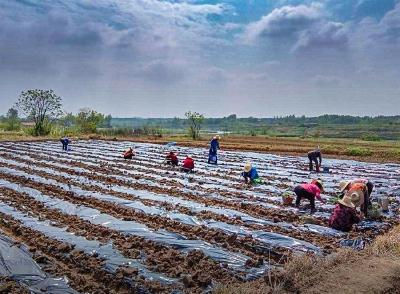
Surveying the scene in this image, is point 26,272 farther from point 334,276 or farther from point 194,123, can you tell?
point 194,123

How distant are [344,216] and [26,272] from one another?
17.8 feet

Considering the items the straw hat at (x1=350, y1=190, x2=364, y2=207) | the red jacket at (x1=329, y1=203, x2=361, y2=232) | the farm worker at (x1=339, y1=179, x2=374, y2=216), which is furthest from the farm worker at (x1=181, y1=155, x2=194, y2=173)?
the straw hat at (x1=350, y1=190, x2=364, y2=207)

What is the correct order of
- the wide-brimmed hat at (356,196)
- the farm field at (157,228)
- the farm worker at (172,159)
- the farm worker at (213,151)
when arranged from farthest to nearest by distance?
the farm worker at (213,151), the farm worker at (172,159), the wide-brimmed hat at (356,196), the farm field at (157,228)

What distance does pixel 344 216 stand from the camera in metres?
7.77

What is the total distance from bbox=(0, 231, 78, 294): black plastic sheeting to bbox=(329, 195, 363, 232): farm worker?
491 centimetres

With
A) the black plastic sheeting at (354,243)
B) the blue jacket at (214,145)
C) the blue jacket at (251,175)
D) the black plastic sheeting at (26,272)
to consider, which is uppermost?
the blue jacket at (214,145)

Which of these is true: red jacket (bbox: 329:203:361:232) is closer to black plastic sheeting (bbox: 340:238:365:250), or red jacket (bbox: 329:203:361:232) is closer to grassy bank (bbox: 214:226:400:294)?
black plastic sheeting (bbox: 340:238:365:250)

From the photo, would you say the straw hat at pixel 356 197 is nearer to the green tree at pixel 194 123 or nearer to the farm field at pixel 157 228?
the farm field at pixel 157 228

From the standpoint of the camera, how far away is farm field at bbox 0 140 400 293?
17.6ft

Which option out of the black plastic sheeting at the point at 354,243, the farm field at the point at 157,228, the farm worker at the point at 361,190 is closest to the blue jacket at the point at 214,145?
the farm field at the point at 157,228

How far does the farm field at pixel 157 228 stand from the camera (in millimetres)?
5367

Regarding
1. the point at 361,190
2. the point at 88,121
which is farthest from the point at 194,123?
the point at 361,190

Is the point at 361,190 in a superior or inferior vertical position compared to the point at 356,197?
superior

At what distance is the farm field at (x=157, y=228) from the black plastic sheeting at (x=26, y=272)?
0.10 feet
